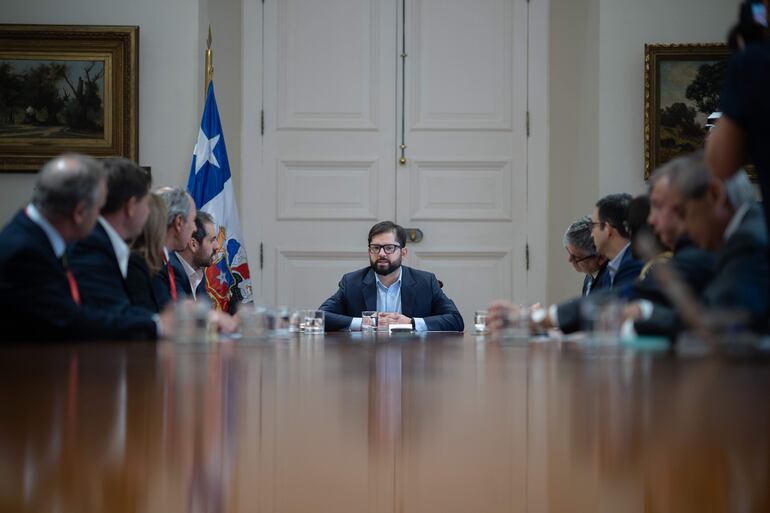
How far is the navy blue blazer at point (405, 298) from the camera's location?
6758 mm

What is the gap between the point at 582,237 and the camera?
5691 mm

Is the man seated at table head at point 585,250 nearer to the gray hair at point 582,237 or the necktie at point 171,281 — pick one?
the gray hair at point 582,237

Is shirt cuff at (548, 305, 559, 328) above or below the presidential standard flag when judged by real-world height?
below

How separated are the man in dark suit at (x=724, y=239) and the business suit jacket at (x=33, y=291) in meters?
1.65

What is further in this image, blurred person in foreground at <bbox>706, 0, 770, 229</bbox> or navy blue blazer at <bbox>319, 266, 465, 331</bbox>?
navy blue blazer at <bbox>319, 266, 465, 331</bbox>

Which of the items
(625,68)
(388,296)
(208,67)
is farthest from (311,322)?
(625,68)

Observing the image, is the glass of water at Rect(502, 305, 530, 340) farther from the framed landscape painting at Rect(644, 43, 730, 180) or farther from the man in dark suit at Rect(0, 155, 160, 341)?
the framed landscape painting at Rect(644, 43, 730, 180)

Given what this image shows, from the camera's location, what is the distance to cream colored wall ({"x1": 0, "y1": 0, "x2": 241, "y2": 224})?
7.69 m

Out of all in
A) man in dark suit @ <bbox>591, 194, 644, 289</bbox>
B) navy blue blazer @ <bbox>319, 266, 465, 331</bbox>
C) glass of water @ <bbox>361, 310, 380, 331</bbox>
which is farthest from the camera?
navy blue blazer @ <bbox>319, 266, 465, 331</bbox>

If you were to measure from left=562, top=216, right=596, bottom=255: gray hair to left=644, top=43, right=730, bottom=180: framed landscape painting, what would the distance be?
232cm

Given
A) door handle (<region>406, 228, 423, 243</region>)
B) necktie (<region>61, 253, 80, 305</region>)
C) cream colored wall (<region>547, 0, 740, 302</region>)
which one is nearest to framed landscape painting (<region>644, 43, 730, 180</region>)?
cream colored wall (<region>547, 0, 740, 302</region>)

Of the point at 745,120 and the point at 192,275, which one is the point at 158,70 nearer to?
the point at 192,275

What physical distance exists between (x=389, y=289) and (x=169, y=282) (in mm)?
2481

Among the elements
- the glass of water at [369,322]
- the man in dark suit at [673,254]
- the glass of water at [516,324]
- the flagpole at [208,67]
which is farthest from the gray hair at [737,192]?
the flagpole at [208,67]
